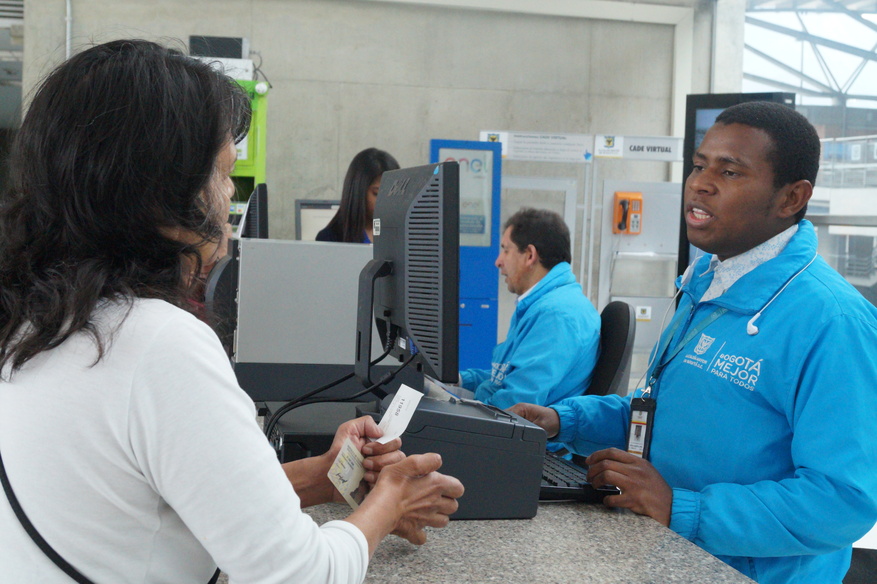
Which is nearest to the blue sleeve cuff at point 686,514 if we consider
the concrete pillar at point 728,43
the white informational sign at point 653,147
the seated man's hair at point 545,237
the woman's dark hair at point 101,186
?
the woman's dark hair at point 101,186

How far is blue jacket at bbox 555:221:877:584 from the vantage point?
3.76 feet

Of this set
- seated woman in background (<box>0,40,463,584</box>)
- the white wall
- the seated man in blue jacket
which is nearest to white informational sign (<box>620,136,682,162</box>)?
the white wall

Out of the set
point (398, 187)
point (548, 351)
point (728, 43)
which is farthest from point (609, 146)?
point (398, 187)

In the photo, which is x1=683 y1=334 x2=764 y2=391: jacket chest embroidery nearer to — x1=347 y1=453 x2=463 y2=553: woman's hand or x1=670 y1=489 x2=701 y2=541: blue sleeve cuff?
x1=670 y1=489 x2=701 y2=541: blue sleeve cuff

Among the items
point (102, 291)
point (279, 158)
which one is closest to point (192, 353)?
point (102, 291)

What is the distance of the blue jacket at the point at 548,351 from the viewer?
2340mm

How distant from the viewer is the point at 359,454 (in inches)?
43.3

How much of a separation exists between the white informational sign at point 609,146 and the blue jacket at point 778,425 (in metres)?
4.20

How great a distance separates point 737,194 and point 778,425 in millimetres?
420

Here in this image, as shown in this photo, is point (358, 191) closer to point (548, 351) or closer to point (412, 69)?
point (548, 351)

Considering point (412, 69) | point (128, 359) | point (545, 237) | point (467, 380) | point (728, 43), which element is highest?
point (728, 43)

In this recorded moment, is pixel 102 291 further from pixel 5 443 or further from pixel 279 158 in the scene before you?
pixel 279 158

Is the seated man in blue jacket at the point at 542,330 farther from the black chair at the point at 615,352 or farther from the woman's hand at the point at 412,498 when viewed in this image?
the woman's hand at the point at 412,498

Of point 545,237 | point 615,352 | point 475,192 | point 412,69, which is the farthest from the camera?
point 412,69
